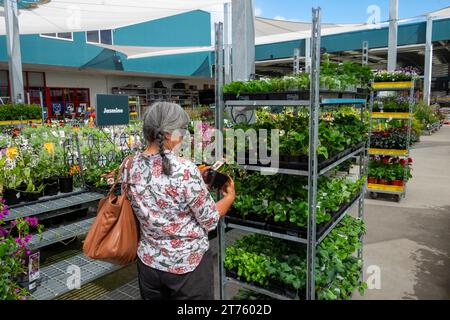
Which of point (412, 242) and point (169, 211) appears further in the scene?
point (412, 242)

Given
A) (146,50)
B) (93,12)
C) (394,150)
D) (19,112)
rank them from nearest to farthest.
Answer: (394,150), (93,12), (19,112), (146,50)

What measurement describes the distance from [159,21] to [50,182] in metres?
16.4

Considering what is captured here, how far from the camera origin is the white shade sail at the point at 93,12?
7.66 metres

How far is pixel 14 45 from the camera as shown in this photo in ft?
31.0

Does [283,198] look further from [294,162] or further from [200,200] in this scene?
[200,200]

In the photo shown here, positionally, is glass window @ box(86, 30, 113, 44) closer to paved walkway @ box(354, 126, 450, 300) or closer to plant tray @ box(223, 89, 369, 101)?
paved walkway @ box(354, 126, 450, 300)

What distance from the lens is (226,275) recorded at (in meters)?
2.43

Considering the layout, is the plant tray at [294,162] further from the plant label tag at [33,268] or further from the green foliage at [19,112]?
the green foliage at [19,112]

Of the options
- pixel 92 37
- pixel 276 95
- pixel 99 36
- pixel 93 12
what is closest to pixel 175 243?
pixel 276 95

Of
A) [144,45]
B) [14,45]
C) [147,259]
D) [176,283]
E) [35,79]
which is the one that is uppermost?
[144,45]

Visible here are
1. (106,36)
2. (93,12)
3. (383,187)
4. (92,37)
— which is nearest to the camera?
(383,187)

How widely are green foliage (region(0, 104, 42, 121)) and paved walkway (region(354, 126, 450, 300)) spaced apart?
26.3ft

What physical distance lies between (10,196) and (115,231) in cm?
220

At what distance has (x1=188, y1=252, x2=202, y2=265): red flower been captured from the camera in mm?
1654
